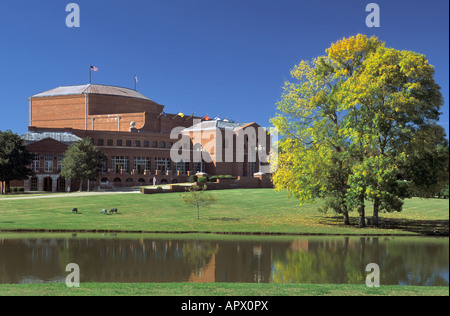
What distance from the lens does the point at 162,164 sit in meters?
85.1

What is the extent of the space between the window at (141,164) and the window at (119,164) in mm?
1626

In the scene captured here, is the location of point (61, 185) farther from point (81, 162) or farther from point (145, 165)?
point (145, 165)

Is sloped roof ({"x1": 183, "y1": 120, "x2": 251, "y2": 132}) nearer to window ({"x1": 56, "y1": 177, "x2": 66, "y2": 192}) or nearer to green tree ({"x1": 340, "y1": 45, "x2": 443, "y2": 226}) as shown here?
window ({"x1": 56, "y1": 177, "x2": 66, "y2": 192})

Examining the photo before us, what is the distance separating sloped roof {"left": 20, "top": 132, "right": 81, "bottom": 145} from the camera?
7338cm

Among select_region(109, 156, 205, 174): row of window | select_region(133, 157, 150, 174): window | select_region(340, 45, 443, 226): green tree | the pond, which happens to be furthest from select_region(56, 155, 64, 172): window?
select_region(340, 45, 443, 226): green tree

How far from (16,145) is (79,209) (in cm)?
2839

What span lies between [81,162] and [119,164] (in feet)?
56.2

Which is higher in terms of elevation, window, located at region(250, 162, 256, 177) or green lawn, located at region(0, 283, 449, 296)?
window, located at region(250, 162, 256, 177)

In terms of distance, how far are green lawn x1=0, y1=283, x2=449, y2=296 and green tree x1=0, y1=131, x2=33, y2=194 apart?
54.6 m

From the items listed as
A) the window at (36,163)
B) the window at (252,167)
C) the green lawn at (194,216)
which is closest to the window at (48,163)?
the window at (36,163)

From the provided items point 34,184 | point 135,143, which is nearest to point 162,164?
point 135,143

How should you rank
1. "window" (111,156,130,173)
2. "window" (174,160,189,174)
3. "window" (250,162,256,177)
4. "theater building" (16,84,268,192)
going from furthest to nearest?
"window" (250,162,256,177)
"window" (174,160,189,174)
"window" (111,156,130,173)
"theater building" (16,84,268,192)
